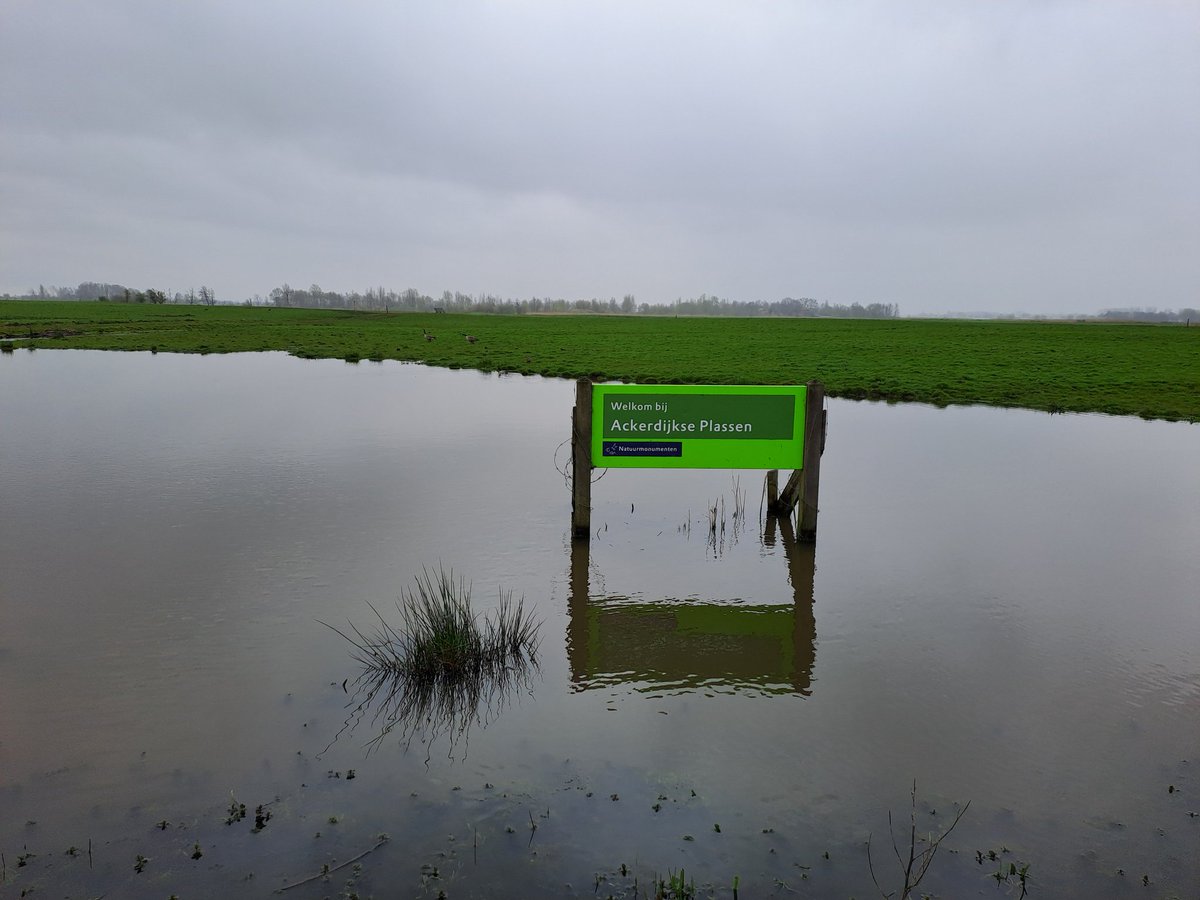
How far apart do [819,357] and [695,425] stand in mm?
39019

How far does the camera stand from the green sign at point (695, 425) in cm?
1216

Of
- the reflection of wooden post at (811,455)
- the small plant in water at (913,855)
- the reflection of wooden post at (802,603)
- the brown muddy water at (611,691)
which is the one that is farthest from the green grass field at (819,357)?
the small plant in water at (913,855)

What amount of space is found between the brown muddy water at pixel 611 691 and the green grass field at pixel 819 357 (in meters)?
19.0

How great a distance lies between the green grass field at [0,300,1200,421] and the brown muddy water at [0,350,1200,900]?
18953 millimetres

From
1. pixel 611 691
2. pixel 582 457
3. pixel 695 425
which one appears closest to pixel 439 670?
pixel 611 691

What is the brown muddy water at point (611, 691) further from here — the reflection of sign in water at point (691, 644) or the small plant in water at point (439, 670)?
the small plant in water at point (439, 670)

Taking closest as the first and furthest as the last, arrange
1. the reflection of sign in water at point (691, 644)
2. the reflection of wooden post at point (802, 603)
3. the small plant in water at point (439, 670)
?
the small plant in water at point (439, 670) → the reflection of sign in water at point (691, 644) → the reflection of wooden post at point (802, 603)

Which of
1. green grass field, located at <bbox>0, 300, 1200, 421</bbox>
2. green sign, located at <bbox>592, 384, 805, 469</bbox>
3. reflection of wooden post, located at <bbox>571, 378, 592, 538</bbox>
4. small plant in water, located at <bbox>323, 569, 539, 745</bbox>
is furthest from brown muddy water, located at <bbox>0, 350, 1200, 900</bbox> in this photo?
green grass field, located at <bbox>0, 300, 1200, 421</bbox>

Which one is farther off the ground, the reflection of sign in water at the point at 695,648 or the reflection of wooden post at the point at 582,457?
the reflection of wooden post at the point at 582,457

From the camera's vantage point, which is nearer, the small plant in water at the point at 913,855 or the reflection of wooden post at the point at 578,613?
the small plant in water at the point at 913,855

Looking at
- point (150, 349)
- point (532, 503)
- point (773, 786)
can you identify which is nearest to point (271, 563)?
point (532, 503)

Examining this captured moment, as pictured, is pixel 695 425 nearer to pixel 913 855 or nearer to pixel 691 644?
pixel 691 644

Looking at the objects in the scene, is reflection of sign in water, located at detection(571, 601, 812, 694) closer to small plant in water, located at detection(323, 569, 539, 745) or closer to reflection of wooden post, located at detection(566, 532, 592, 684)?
reflection of wooden post, located at detection(566, 532, 592, 684)

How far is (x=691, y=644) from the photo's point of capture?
881 centimetres
